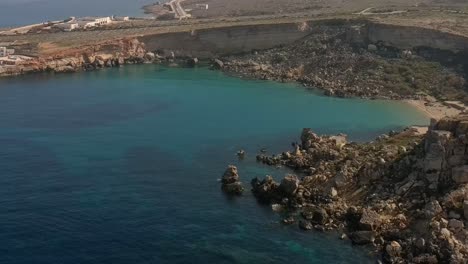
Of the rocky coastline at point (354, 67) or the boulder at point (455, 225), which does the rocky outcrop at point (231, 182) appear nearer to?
the boulder at point (455, 225)

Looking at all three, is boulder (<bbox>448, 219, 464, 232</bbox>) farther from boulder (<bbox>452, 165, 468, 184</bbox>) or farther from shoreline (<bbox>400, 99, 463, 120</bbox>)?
shoreline (<bbox>400, 99, 463, 120</bbox>)

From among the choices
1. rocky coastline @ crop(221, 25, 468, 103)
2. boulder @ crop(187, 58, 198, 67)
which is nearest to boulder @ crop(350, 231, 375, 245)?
rocky coastline @ crop(221, 25, 468, 103)

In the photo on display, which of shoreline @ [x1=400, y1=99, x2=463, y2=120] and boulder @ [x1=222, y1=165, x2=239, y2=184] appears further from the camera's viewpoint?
shoreline @ [x1=400, y1=99, x2=463, y2=120]

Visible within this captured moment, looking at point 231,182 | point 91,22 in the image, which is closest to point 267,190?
point 231,182

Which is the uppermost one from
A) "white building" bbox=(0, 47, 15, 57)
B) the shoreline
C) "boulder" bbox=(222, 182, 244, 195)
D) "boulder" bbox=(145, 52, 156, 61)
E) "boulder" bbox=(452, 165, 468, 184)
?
"white building" bbox=(0, 47, 15, 57)

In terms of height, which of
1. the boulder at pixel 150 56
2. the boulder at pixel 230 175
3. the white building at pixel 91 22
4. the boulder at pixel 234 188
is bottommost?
the boulder at pixel 234 188

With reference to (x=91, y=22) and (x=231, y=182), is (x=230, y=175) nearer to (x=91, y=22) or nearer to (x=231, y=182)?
(x=231, y=182)

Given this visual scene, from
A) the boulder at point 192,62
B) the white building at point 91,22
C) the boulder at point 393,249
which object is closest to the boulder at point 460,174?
the boulder at point 393,249

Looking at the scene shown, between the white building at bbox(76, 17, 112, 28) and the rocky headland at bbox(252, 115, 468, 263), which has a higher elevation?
the white building at bbox(76, 17, 112, 28)
